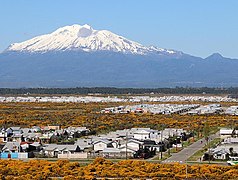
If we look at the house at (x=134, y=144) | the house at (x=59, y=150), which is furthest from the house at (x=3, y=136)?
the house at (x=134, y=144)

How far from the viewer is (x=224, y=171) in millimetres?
31000

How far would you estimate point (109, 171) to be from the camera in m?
30.5

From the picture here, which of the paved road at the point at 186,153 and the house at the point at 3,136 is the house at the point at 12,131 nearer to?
the house at the point at 3,136

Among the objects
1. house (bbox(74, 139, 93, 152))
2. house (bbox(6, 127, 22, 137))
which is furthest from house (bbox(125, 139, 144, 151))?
house (bbox(6, 127, 22, 137))

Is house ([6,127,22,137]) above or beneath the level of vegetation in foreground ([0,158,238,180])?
above

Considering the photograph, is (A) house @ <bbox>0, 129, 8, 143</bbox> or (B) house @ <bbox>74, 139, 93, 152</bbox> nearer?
(B) house @ <bbox>74, 139, 93, 152</bbox>

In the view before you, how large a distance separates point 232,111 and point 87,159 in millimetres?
46543

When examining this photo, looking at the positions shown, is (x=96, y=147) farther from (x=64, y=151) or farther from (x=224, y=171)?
(x=224, y=171)

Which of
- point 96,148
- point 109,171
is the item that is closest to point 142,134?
point 96,148

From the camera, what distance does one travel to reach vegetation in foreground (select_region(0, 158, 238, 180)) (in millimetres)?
29328

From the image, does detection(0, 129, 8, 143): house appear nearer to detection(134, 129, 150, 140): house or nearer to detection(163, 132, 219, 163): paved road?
detection(134, 129, 150, 140): house

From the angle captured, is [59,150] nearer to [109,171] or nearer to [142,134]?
[109,171]

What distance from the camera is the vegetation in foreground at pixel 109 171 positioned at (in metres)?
29.3

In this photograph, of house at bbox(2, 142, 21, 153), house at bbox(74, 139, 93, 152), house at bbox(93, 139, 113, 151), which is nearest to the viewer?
house at bbox(2, 142, 21, 153)
